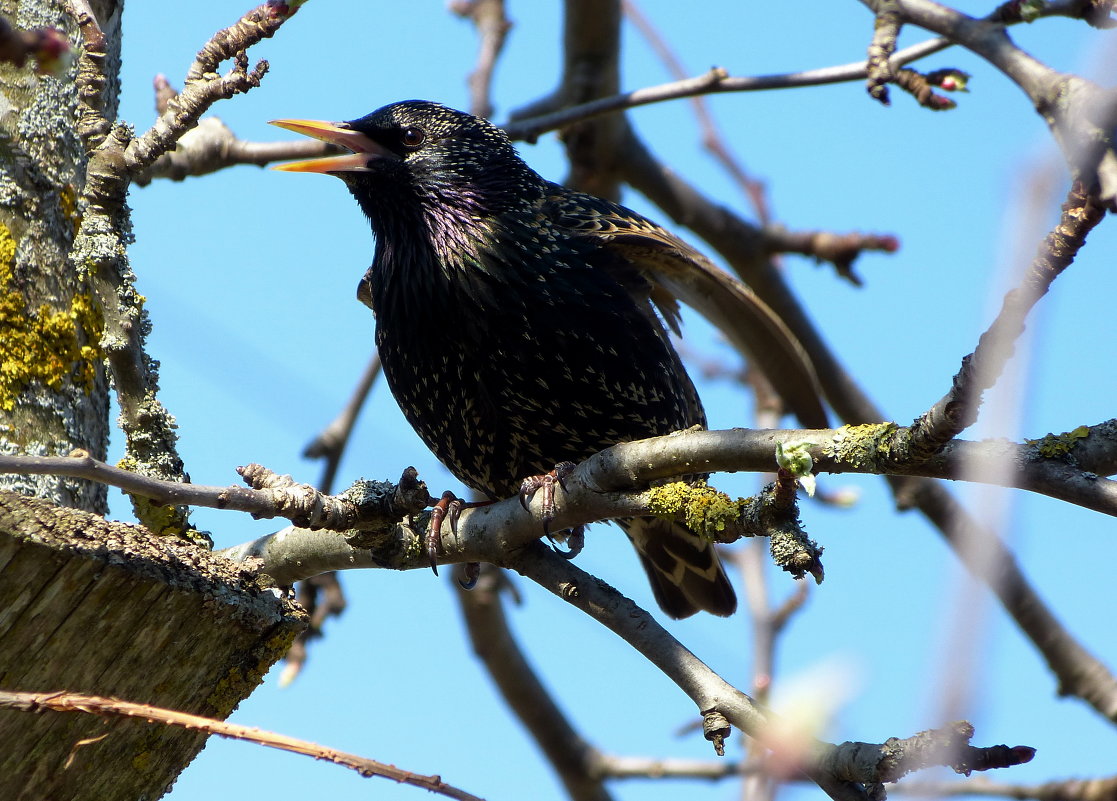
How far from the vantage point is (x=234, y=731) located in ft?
4.95

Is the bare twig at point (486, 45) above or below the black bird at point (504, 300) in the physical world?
above

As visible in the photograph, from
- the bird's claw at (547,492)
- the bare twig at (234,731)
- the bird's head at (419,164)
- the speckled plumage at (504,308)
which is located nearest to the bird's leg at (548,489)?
the bird's claw at (547,492)

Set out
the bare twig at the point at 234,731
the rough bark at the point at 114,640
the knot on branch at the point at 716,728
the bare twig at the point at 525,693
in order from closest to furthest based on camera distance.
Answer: the bare twig at the point at 234,731, the rough bark at the point at 114,640, the knot on branch at the point at 716,728, the bare twig at the point at 525,693

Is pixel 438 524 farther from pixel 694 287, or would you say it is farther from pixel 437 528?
pixel 694 287

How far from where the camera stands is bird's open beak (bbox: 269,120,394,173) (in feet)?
11.6

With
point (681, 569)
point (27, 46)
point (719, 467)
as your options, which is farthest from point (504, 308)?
point (27, 46)

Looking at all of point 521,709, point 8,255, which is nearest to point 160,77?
point 8,255

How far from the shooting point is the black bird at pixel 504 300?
320 centimetres

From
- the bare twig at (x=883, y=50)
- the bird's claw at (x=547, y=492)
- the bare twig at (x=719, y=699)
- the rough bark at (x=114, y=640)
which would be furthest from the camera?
the bare twig at (x=883, y=50)

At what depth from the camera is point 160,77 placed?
158 inches

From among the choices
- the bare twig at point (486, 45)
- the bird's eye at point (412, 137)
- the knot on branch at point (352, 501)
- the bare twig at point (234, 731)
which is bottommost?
the bare twig at point (234, 731)

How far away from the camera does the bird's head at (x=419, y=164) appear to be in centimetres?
363

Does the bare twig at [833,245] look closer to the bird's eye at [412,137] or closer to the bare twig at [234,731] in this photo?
the bird's eye at [412,137]

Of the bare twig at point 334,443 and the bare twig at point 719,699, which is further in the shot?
the bare twig at point 334,443
